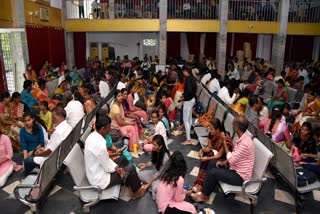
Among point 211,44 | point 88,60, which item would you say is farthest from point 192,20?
point 88,60

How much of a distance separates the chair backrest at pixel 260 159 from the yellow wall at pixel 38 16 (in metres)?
10.7

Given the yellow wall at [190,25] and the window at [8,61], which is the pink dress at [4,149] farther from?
the yellow wall at [190,25]

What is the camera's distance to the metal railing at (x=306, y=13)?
16703 millimetres

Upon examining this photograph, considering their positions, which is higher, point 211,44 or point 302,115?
point 211,44

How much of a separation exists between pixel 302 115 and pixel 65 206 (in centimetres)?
575

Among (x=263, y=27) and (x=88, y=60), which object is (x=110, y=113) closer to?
(x=263, y=27)

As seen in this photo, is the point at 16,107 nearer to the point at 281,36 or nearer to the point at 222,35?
the point at 222,35

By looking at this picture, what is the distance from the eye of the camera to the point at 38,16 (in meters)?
13.0

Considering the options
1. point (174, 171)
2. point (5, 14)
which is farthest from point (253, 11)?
point (174, 171)

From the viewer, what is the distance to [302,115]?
23.7ft

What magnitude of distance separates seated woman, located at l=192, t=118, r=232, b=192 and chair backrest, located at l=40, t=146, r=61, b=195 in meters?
2.29

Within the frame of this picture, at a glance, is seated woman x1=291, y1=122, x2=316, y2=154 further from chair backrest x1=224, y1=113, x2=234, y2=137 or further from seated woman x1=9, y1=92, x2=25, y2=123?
seated woman x1=9, y1=92, x2=25, y2=123

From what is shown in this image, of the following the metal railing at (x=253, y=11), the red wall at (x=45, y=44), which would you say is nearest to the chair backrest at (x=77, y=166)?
the red wall at (x=45, y=44)

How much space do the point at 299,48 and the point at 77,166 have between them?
20.2 m
